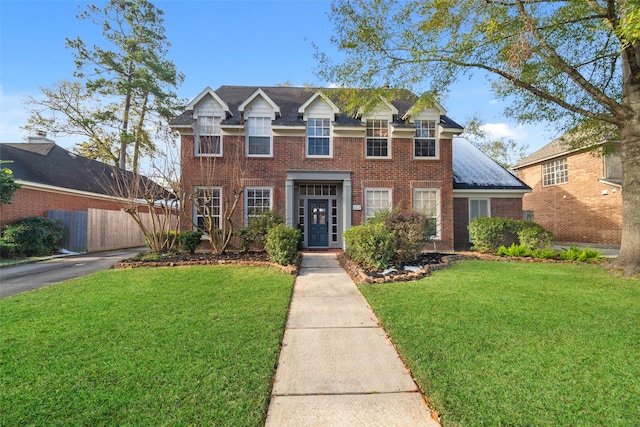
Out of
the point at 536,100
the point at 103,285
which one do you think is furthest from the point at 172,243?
the point at 536,100

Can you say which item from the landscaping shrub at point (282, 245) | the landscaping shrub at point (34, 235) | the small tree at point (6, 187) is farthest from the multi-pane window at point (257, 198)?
the small tree at point (6, 187)

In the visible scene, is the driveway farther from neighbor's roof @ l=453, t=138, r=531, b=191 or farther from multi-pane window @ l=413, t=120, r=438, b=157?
neighbor's roof @ l=453, t=138, r=531, b=191

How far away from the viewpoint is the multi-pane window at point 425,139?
42.0ft

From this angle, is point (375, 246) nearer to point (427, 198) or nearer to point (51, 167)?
point (427, 198)

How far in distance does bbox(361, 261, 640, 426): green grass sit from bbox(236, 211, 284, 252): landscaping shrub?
17.0 feet

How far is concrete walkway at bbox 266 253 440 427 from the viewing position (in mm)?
2400

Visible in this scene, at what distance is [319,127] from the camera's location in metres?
12.5

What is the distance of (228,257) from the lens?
938cm

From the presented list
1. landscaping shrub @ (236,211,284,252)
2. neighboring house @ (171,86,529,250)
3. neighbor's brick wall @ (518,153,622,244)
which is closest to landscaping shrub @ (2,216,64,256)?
neighboring house @ (171,86,529,250)

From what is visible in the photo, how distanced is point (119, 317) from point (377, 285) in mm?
4786

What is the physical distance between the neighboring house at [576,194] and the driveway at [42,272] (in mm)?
20128

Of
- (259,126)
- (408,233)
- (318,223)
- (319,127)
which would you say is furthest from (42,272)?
(408,233)

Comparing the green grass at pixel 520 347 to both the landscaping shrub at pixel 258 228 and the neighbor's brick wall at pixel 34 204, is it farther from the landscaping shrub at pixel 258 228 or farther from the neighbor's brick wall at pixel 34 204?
the neighbor's brick wall at pixel 34 204

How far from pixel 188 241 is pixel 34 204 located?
8264 millimetres
